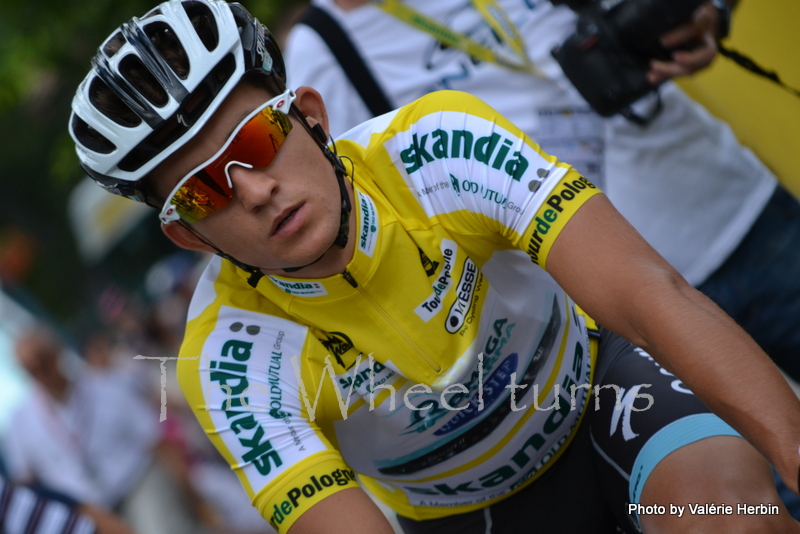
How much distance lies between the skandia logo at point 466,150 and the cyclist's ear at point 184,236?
1.91 ft

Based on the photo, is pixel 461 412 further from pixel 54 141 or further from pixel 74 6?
pixel 54 141

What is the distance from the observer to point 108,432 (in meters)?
6.86

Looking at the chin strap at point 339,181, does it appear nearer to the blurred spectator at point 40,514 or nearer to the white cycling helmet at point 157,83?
the white cycling helmet at point 157,83

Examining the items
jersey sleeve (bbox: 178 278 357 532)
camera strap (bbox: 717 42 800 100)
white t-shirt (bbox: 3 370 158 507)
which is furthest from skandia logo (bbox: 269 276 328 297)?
white t-shirt (bbox: 3 370 158 507)

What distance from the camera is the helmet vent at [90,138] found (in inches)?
81.9

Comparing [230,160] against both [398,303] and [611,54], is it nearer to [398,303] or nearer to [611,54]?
[398,303]

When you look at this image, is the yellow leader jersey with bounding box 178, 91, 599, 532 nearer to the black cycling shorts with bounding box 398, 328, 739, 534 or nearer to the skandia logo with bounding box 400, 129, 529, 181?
the skandia logo with bounding box 400, 129, 529, 181

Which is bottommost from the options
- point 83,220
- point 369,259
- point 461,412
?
point 83,220

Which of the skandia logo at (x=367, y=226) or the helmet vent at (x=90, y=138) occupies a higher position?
the helmet vent at (x=90, y=138)

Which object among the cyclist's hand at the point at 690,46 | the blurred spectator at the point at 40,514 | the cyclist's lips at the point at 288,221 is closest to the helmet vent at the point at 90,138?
the cyclist's lips at the point at 288,221

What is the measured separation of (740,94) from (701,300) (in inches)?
107

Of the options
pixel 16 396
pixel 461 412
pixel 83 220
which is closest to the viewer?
pixel 461 412

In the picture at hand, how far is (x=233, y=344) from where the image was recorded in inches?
86.2

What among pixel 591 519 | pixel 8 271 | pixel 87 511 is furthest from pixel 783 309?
pixel 8 271
